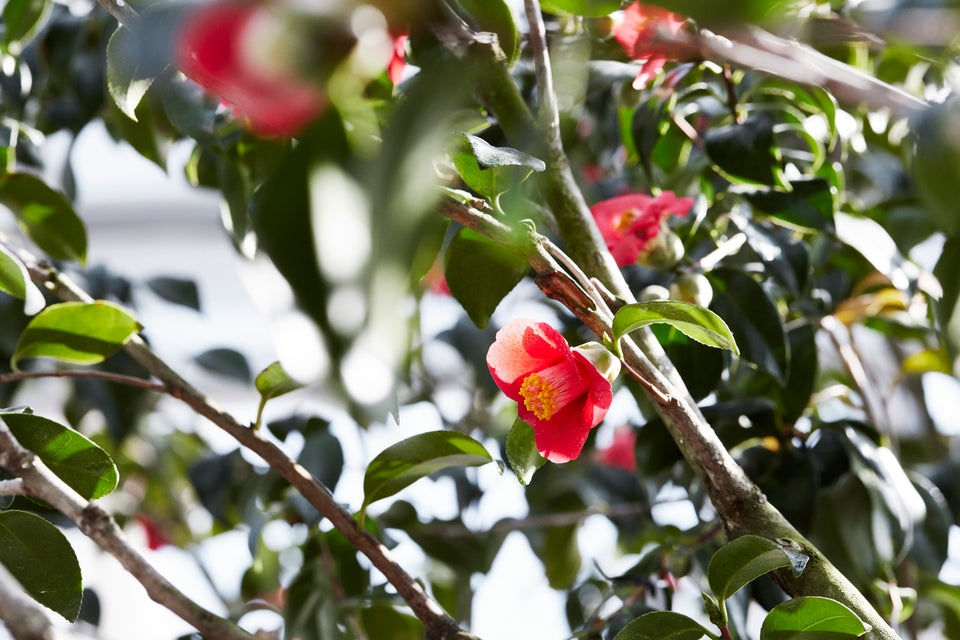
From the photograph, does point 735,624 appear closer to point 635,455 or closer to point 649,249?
point 635,455

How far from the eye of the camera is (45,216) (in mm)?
802

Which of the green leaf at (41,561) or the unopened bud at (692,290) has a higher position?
the unopened bud at (692,290)

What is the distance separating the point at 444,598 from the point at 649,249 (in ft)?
2.17

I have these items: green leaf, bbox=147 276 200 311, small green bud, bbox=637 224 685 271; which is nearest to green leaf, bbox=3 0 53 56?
green leaf, bbox=147 276 200 311

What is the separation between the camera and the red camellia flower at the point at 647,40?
0.61 meters

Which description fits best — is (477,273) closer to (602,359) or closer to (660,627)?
(602,359)

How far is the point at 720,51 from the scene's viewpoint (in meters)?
0.46

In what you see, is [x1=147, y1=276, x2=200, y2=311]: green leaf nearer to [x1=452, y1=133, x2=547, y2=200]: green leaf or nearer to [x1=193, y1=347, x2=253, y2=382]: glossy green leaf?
[x1=193, y1=347, x2=253, y2=382]: glossy green leaf

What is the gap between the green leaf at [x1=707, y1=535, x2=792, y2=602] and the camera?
44 cm

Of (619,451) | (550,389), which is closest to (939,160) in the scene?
(550,389)

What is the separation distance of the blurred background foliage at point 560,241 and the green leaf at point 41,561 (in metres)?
0.10

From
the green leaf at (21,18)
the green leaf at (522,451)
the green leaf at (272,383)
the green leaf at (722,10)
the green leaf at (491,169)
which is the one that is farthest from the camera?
the green leaf at (21,18)

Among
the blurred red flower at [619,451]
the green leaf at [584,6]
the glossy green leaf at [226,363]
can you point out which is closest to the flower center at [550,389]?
the green leaf at [584,6]

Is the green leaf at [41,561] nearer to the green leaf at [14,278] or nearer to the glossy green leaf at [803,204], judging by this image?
the green leaf at [14,278]
